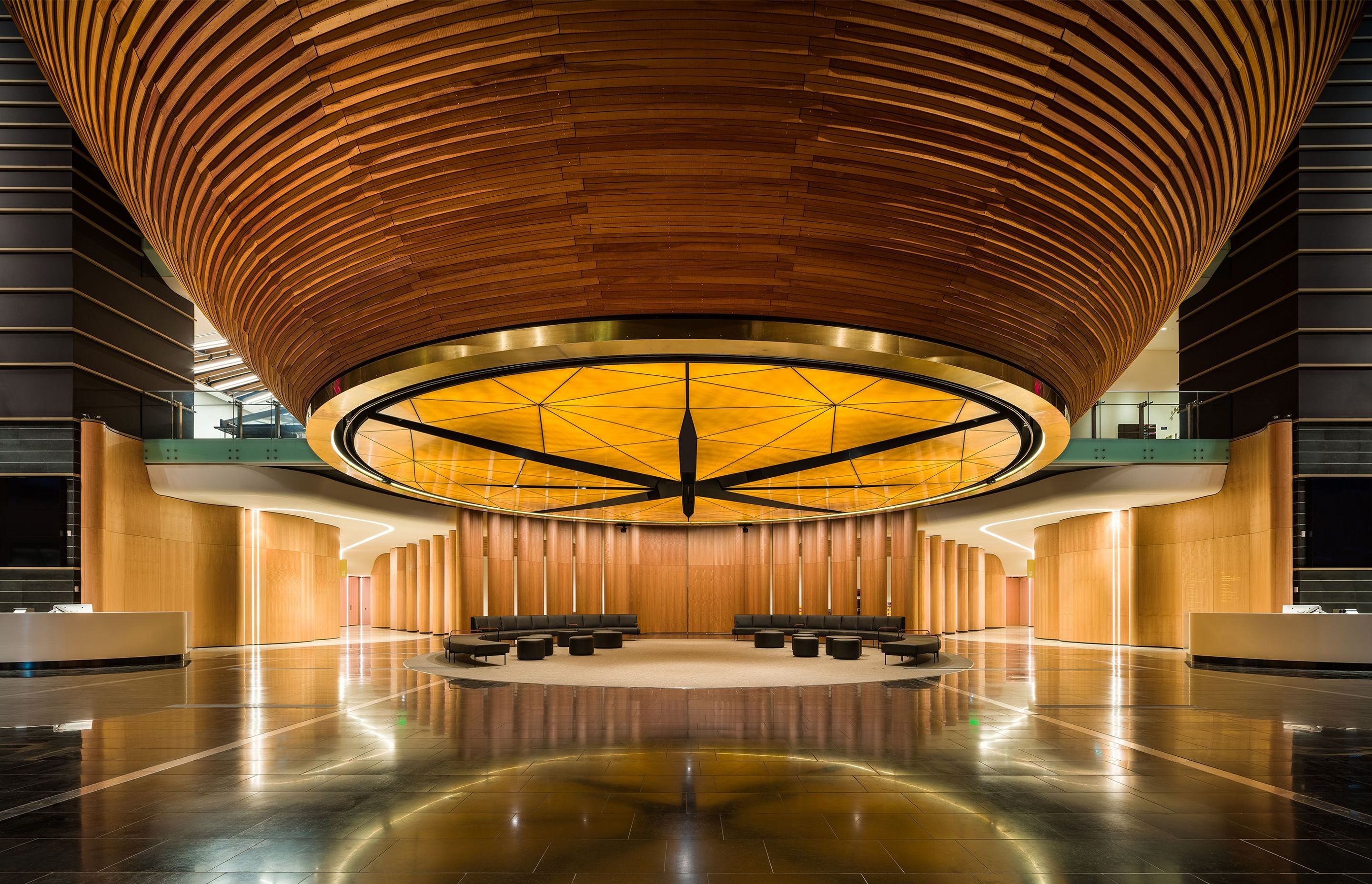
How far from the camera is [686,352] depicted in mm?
9031

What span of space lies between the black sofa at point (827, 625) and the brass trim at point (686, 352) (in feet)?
34.9

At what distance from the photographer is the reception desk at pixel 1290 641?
589 inches

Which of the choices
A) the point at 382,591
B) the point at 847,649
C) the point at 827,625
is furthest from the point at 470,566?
the point at 382,591

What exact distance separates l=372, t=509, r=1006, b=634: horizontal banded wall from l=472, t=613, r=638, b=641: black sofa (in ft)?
5.29

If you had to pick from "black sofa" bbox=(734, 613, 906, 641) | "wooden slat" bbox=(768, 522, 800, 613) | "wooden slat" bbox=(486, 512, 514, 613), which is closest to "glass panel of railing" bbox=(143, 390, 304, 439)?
"wooden slat" bbox=(486, 512, 514, 613)

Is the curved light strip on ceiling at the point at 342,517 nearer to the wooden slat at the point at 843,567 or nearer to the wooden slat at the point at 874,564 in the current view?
the wooden slat at the point at 843,567

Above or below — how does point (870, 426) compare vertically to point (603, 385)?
below

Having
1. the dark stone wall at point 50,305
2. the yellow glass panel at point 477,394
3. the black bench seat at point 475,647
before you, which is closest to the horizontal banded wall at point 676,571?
the black bench seat at point 475,647

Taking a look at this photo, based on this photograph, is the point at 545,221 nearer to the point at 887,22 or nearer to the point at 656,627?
the point at 887,22

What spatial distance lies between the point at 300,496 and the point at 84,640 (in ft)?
21.5

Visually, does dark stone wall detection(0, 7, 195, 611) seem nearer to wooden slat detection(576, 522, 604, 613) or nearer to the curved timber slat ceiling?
the curved timber slat ceiling

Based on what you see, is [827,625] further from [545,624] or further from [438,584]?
[438,584]

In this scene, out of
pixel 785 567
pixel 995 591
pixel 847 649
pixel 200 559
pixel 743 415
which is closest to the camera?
pixel 743 415

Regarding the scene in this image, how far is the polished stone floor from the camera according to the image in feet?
14.7
